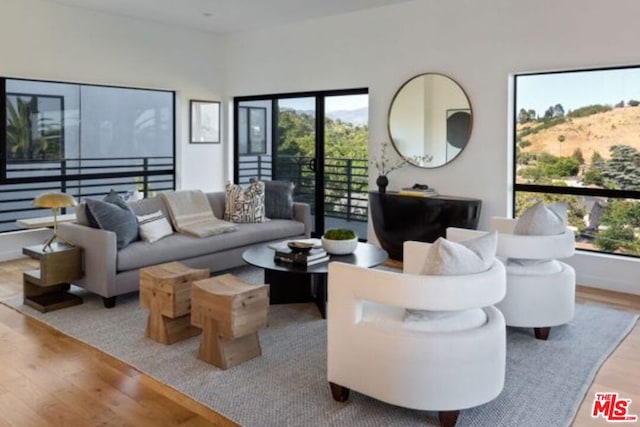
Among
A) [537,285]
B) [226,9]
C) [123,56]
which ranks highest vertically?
[226,9]

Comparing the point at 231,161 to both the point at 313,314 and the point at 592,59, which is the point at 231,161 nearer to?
the point at 313,314

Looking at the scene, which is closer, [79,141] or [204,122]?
[79,141]

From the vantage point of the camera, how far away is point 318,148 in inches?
276

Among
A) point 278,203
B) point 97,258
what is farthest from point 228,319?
point 278,203

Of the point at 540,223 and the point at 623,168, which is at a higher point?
the point at 623,168

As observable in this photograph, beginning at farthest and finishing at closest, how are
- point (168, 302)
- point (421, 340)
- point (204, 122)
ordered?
1. point (204, 122)
2. point (168, 302)
3. point (421, 340)

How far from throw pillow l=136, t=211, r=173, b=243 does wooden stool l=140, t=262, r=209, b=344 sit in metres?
1.09

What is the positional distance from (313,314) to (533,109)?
3.04 m

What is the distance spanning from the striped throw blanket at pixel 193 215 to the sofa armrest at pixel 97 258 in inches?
36.1

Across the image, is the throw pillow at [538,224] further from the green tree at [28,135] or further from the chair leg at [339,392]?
the green tree at [28,135]

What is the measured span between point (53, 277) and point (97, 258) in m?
0.36

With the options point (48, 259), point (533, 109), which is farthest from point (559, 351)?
point (48, 259)

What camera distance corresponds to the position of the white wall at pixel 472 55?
477 centimetres

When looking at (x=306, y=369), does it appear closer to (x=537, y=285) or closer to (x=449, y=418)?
(x=449, y=418)
